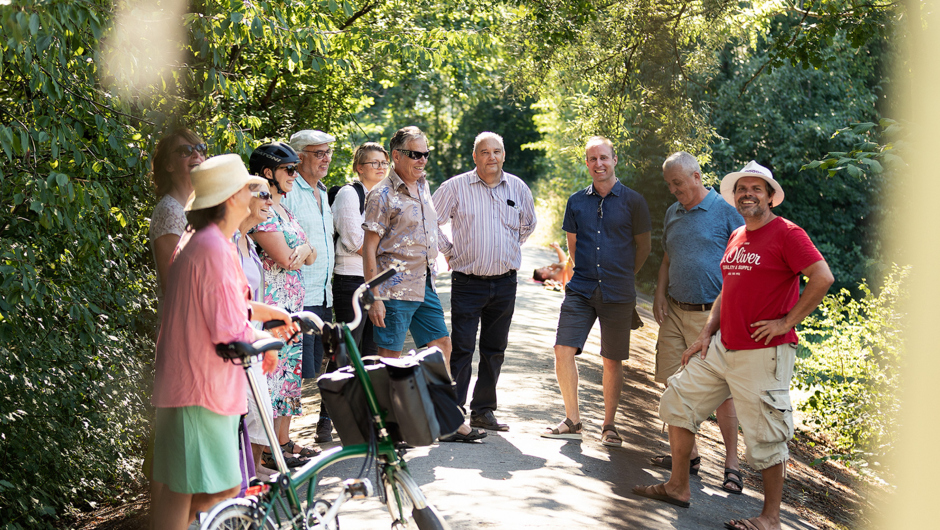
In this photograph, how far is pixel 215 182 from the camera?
3.27 metres

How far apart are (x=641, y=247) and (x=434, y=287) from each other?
5.46 feet

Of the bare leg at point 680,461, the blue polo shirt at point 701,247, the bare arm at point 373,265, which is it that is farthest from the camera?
the blue polo shirt at point 701,247

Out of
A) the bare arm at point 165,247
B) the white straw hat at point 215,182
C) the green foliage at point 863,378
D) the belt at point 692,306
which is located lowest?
the green foliage at point 863,378

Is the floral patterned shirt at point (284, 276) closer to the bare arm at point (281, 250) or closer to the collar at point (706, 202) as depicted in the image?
the bare arm at point (281, 250)

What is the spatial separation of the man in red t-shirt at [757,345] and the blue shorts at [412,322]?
5.87ft

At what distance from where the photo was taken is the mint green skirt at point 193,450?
3240 millimetres

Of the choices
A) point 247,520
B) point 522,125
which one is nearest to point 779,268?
point 247,520

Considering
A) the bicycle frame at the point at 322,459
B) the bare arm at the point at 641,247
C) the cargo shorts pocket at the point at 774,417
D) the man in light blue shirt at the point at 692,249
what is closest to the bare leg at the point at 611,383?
the man in light blue shirt at the point at 692,249

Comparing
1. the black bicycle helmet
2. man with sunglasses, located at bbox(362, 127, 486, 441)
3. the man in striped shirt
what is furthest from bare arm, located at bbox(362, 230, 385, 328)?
the black bicycle helmet

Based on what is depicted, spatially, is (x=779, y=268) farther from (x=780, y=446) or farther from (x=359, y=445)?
(x=359, y=445)

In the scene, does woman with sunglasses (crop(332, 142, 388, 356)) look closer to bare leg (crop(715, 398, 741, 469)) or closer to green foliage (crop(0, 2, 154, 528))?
green foliage (crop(0, 2, 154, 528))

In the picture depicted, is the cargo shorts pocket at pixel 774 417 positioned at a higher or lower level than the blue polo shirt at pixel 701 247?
lower

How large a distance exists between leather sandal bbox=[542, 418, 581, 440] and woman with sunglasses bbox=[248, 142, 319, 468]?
2.11 meters

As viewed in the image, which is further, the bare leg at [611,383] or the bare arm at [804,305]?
the bare leg at [611,383]
